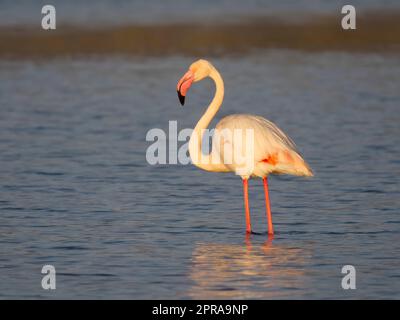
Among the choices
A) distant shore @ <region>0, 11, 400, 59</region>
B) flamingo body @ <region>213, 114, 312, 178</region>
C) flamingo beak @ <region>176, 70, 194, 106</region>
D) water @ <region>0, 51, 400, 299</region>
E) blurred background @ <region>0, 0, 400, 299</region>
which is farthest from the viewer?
distant shore @ <region>0, 11, 400, 59</region>

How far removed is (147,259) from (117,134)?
7.22 meters

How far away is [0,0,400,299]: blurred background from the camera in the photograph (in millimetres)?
9188

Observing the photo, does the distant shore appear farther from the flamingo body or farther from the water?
the flamingo body

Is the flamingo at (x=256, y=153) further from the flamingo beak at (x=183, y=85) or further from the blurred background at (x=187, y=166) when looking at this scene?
the blurred background at (x=187, y=166)

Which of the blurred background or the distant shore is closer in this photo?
the blurred background

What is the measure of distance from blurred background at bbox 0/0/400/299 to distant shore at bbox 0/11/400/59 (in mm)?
78

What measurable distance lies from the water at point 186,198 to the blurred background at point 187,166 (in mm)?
29

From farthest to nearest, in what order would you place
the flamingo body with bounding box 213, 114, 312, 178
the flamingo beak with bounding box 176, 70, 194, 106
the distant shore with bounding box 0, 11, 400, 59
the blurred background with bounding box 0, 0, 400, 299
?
the distant shore with bounding box 0, 11, 400, 59 < the flamingo beak with bounding box 176, 70, 194, 106 < the flamingo body with bounding box 213, 114, 312, 178 < the blurred background with bounding box 0, 0, 400, 299

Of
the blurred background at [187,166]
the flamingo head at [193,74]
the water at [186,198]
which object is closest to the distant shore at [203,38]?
the blurred background at [187,166]

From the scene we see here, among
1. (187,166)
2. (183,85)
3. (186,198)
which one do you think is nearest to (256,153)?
(183,85)

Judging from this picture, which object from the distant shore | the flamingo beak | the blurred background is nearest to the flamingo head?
the flamingo beak

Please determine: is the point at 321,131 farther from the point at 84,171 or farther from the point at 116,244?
the point at 116,244

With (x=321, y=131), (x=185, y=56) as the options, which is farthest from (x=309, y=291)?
(x=185, y=56)

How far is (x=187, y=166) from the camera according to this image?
47.3 ft
